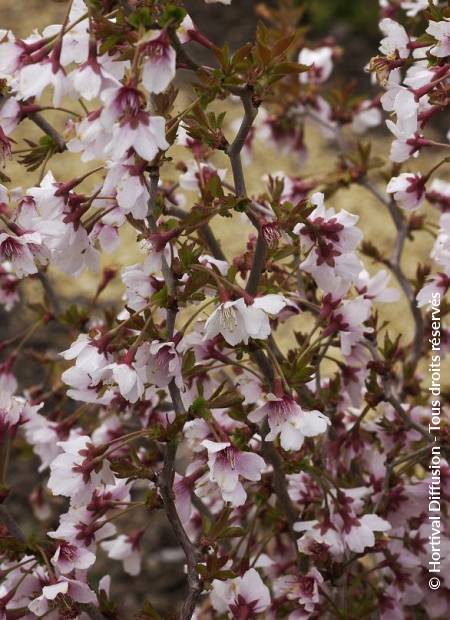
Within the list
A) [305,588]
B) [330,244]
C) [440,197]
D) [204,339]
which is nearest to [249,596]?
[305,588]

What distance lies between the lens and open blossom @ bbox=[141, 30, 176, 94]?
945 mm

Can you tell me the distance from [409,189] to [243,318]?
450 mm

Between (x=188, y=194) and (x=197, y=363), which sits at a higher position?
(x=197, y=363)

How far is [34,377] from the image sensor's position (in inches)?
124

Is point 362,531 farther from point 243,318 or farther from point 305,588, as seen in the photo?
point 243,318

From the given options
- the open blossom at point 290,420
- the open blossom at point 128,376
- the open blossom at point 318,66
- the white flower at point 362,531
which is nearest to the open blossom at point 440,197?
the open blossom at point 318,66

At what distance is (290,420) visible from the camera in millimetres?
1110

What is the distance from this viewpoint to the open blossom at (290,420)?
1.10 meters

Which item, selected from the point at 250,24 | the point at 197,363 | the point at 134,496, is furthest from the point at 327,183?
the point at 250,24

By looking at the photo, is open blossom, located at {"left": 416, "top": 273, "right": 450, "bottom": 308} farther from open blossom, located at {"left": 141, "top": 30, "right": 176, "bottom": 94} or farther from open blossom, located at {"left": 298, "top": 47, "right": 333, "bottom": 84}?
open blossom, located at {"left": 298, "top": 47, "right": 333, "bottom": 84}

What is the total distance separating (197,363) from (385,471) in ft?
1.48

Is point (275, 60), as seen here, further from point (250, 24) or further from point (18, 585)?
point (250, 24)

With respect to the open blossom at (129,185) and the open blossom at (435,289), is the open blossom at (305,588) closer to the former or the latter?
the open blossom at (435,289)

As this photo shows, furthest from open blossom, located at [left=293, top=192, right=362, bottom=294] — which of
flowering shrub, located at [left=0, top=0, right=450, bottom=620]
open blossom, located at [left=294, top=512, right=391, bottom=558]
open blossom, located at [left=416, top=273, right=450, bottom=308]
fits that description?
open blossom, located at [left=294, top=512, right=391, bottom=558]
